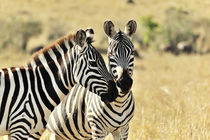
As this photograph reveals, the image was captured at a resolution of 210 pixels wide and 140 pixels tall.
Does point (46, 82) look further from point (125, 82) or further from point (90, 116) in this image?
point (125, 82)

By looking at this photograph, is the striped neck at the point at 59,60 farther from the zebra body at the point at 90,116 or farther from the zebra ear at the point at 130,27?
the zebra ear at the point at 130,27

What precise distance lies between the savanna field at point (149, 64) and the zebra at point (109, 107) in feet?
3.59

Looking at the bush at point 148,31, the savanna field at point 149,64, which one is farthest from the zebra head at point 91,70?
the bush at point 148,31

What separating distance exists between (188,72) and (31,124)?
1539 cm

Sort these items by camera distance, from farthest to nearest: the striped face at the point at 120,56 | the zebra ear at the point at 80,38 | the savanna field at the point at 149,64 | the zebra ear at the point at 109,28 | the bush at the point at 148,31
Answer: the bush at the point at 148,31 < the savanna field at the point at 149,64 < the zebra ear at the point at 109,28 < the striped face at the point at 120,56 < the zebra ear at the point at 80,38

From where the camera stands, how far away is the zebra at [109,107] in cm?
572

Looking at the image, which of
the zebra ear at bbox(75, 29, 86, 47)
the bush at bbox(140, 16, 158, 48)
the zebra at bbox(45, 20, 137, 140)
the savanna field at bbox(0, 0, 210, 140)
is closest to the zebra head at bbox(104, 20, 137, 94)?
the zebra at bbox(45, 20, 137, 140)

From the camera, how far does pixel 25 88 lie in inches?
219

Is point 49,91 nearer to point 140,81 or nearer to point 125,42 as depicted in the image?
point 125,42

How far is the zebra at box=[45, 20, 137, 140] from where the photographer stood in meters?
5.72

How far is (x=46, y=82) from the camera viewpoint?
5758 millimetres

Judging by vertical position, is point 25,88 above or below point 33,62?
below

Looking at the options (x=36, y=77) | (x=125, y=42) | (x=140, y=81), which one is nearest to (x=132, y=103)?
(x=125, y=42)

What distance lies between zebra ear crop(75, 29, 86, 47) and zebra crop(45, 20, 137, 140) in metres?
0.49
